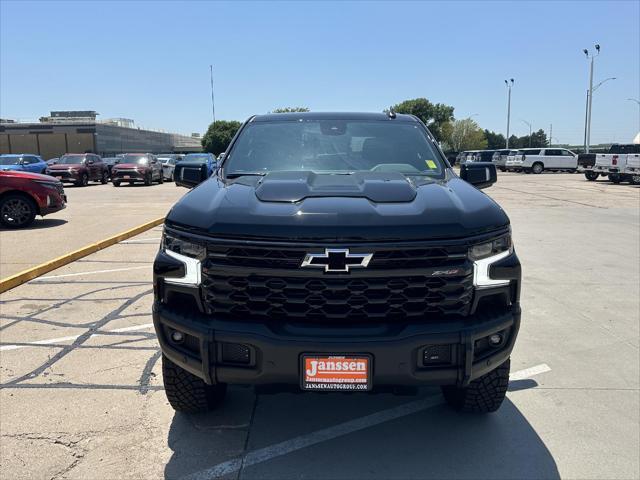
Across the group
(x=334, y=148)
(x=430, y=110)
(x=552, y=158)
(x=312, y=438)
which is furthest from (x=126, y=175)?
(x=430, y=110)

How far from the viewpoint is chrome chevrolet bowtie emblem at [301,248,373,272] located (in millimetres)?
2486

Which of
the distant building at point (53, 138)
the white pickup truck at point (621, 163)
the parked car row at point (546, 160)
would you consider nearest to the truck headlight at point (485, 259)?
the white pickup truck at point (621, 163)

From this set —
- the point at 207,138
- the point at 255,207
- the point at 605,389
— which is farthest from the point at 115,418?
the point at 207,138

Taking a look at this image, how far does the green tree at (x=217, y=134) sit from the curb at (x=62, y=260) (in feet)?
265

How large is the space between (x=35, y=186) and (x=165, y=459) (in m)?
9.88

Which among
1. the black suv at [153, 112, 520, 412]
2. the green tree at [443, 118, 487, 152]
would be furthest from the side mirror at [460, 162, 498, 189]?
the green tree at [443, 118, 487, 152]

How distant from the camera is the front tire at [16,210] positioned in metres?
11.0

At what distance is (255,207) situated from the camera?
268 cm

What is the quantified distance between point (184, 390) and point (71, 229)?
29.9ft

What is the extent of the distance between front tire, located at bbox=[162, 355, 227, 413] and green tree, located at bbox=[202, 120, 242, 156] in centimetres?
8828

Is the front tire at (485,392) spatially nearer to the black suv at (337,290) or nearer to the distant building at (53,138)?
the black suv at (337,290)

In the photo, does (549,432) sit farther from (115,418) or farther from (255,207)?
(115,418)

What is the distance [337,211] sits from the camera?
2.58 m

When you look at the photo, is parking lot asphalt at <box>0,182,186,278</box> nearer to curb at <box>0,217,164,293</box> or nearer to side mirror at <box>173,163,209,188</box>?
curb at <box>0,217,164,293</box>
